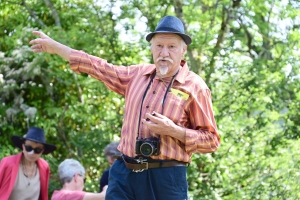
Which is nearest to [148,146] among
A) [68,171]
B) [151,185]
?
[151,185]

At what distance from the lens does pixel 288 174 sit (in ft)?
27.8

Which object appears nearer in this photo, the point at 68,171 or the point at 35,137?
the point at 68,171

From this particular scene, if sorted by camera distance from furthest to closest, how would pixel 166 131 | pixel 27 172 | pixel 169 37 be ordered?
pixel 27 172 → pixel 169 37 → pixel 166 131

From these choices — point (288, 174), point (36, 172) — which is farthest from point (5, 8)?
point (288, 174)

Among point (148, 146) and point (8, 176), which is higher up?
point (8, 176)

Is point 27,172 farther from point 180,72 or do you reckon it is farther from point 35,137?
point 180,72

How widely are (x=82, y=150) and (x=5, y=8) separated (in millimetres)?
2262

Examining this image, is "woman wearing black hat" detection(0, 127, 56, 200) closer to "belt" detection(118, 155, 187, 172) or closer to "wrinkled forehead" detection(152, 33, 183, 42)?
"belt" detection(118, 155, 187, 172)

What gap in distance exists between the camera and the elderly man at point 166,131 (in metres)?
4.21

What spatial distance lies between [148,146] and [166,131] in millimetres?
125

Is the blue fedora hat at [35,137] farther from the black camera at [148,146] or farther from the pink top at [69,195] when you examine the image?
the black camera at [148,146]

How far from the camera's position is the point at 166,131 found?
411cm

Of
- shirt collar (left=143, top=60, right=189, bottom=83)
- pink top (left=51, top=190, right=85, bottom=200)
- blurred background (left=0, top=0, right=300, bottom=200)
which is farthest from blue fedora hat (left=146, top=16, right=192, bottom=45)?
blurred background (left=0, top=0, right=300, bottom=200)

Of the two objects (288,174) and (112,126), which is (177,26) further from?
(112,126)
